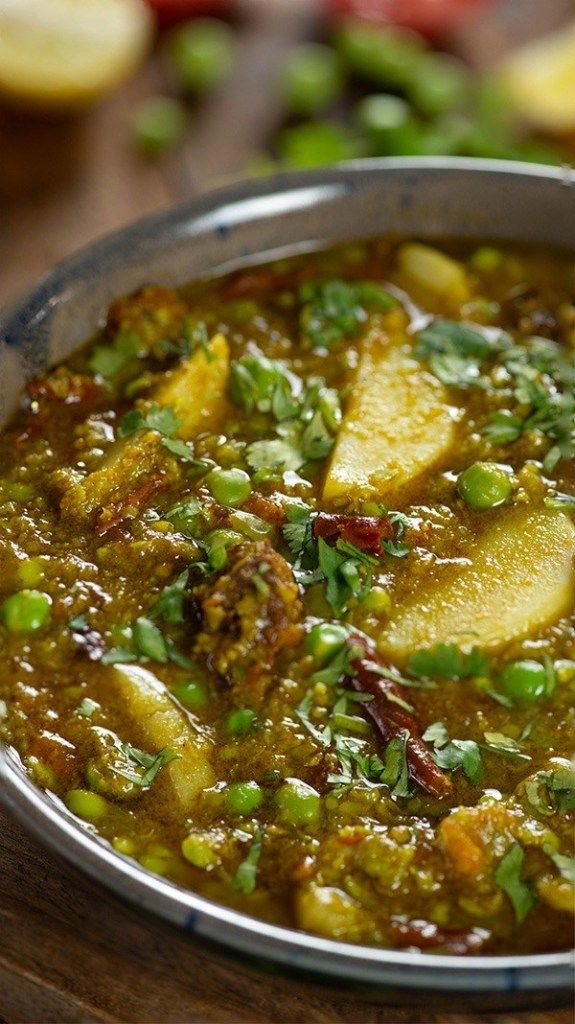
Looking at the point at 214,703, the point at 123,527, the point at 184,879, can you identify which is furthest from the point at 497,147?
the point at 184,879

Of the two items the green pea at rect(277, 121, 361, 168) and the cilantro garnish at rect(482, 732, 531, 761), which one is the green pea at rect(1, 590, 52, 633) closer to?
the cilantro garnish at rect(482, 732, 531, 761)

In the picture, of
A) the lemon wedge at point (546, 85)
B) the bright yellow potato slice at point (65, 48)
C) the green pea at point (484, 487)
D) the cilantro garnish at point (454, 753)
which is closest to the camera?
the cilantro garnish at point (454, 753)

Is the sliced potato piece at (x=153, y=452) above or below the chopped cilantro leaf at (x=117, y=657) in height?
above

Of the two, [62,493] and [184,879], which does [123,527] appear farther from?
[184,879]

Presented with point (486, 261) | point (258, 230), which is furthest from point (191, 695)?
point (486, 261)

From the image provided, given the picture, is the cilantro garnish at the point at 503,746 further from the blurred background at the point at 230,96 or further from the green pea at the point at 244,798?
the blurred background at the point at 230,96

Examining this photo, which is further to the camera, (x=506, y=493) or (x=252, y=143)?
(x=252, y=143)

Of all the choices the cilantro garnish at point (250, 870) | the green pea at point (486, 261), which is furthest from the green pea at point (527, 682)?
the green pea at point (486, 261)

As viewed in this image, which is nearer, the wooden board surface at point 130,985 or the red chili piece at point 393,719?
the wooden board surface at point 130,985
